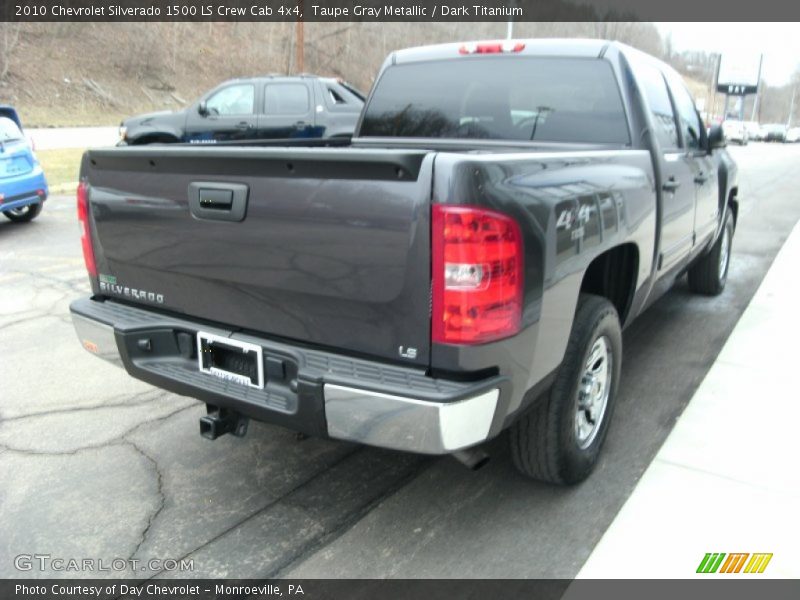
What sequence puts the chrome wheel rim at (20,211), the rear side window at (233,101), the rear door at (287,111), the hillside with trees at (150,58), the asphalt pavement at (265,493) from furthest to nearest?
the hillside with trees at (150,58), the rear side window at (233,101), the rear door at (287,111), the chrome wheel rim at (20,211), the asphalt pavement at (265,493)

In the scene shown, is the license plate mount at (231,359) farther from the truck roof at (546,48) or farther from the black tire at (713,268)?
the black tire at (713,268)

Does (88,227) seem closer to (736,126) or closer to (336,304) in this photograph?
(336,304)

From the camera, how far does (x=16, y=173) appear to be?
349 inches

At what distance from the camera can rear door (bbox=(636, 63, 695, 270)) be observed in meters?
3.79

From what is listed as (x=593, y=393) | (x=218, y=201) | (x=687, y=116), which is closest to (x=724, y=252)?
(x=687, y=116)

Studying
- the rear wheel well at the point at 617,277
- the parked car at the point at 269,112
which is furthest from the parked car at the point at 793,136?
the rear wheel well at the point at 617,277

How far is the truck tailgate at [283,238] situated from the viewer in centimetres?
225

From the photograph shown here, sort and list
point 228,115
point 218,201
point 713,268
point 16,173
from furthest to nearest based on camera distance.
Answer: point 228,115 < point 16,173 < point 713,268 < point 218,201

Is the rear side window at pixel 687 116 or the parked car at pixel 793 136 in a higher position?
the rear side window at pixel 687 116

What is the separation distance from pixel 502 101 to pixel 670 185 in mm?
1060

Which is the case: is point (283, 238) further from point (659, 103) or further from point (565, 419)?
point (659, 103)

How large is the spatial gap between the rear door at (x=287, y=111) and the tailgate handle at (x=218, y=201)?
10.5m

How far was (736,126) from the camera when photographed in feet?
145

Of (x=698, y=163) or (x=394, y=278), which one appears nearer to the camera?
(x=394, y=278)
